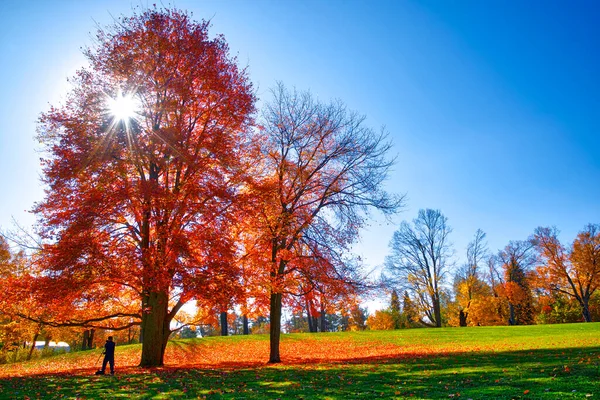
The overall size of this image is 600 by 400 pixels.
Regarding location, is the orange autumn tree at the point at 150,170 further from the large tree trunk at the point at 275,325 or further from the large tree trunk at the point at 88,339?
the large tree trunk at the point at 88,339

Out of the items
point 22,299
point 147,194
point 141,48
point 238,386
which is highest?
point 141,48

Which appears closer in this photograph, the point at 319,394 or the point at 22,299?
the point at 319,394

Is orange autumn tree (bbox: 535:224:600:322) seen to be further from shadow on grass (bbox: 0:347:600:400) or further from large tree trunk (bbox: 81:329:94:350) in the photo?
large tree trunk (bbox: 81:329:94:350)

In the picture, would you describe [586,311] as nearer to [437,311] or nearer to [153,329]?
[437,311]

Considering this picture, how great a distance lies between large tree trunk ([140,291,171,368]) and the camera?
15.2 m

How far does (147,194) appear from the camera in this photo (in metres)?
13.4

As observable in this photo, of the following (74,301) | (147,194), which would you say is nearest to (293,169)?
(147,194)

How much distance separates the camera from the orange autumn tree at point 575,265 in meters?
46.1

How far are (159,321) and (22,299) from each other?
4.84 meters

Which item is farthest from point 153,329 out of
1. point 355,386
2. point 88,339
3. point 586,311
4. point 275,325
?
point 586,311

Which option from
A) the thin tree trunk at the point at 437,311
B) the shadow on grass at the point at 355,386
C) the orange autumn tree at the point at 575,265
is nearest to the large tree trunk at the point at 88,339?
the shadow on grass at the point at 355,386

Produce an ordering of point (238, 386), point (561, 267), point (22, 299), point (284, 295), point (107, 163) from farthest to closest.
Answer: point (561, 267), point (284, 295), point (107, 163), point (22, 299), point (238, 386)

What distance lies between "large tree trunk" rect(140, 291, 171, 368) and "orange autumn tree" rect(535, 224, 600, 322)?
1974 inches

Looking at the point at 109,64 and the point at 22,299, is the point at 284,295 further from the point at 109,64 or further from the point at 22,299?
the point at 109,64
